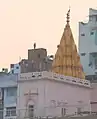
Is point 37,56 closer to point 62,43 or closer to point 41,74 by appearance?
point 62,43

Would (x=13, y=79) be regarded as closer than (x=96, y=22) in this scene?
Yes

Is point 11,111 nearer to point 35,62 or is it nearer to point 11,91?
point 11,91

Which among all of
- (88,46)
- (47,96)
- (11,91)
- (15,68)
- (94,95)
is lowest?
(47,96)

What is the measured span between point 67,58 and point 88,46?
374 centimetres

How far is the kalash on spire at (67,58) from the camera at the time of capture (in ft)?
237

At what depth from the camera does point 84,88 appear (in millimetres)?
58812

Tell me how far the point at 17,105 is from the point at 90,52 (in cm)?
2137

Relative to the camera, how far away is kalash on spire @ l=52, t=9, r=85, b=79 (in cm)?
7234

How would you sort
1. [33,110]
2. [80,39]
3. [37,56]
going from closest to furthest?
[33,110]
[80,39]
[37,56]

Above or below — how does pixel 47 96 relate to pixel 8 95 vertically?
below

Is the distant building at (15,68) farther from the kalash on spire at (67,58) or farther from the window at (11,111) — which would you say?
the window at (11,111)

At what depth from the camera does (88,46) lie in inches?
3046

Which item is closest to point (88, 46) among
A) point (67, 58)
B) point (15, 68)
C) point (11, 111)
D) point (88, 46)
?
point (88, 46)

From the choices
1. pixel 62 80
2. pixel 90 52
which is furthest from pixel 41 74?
pixel 90 52
